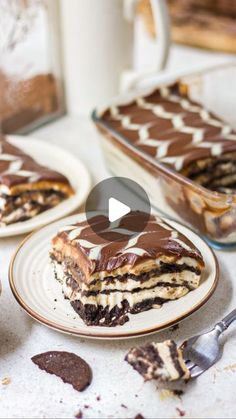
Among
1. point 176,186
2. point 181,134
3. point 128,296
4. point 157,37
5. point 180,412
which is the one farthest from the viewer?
point 157,37

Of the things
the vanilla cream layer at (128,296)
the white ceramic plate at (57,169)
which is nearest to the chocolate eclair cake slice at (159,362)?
the vanilla cream layer at (128,296)

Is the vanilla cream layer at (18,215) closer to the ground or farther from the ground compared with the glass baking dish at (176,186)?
closer to the ground

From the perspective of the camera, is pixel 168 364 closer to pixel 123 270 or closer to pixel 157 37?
pixel 123 270

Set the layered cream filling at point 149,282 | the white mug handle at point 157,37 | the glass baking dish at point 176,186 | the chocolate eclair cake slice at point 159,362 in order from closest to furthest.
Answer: the chocolate eclair cake slice at point 159,362 → the layered cream filling at point 149,282 → the glass baking dish at point 176,186 → the white mug handle at point 157,37

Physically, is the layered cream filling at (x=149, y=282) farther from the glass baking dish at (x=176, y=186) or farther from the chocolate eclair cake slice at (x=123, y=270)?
the glass baking dish at (x=176, y=186)
